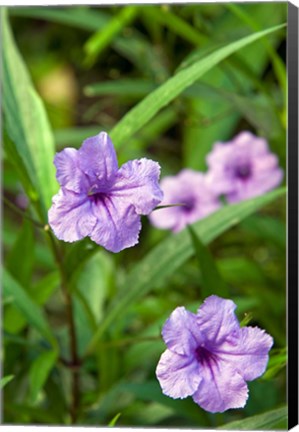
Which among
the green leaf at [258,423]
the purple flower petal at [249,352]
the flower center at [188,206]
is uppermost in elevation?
the flower center at [188,206]

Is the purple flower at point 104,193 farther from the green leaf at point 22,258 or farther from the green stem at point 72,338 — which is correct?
the green leaf at point 22,258

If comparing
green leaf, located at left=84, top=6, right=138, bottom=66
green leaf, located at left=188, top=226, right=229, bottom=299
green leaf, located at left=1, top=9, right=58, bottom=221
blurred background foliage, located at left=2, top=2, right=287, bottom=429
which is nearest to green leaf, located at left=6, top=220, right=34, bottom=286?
blurred background foliage, located at left=2, top=2, right=287, bottom=429

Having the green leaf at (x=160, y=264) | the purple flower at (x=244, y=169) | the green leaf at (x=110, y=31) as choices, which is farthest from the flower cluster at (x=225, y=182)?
the green leaf at (x=110, y=31)

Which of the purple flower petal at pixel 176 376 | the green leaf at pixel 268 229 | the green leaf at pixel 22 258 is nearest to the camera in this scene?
the purple flower petal at pixel 176 376

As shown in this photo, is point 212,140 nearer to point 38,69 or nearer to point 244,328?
point 38,69

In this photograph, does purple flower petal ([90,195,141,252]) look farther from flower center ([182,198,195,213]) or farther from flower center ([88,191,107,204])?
flower center ([182,198,195,213])

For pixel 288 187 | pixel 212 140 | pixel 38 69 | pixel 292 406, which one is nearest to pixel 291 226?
pixel 288 187
